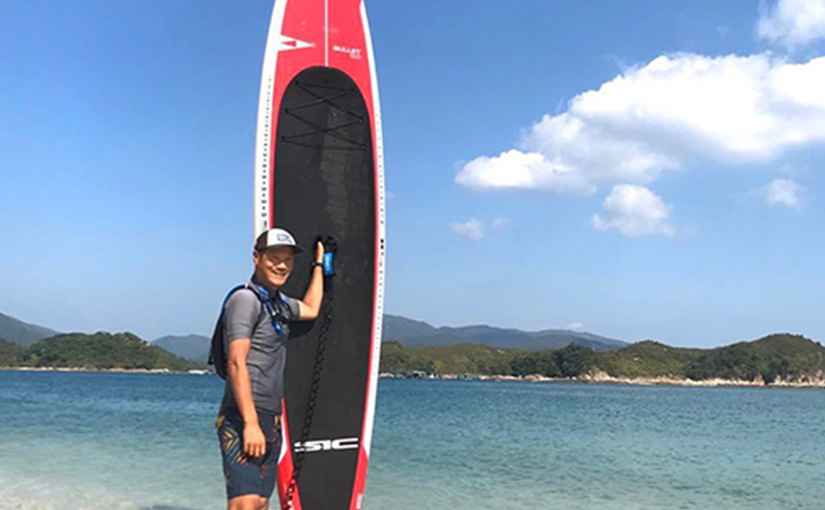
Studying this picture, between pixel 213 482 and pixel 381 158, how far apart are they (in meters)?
6.68

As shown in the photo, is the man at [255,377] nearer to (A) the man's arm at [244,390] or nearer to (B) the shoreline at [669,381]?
(A) the man's arm at [244,390]

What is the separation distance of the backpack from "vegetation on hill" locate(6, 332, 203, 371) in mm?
139709

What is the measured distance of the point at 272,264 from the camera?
10.3 ft

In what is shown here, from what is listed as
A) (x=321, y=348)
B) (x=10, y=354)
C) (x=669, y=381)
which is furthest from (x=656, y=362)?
(x=321, y=348)

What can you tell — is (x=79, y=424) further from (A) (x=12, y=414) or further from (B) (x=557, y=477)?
(B) (x=557, y=477)

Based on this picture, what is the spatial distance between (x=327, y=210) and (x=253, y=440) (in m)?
2.34

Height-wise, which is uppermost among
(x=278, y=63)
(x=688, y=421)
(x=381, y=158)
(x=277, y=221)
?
(x=278, y=63)

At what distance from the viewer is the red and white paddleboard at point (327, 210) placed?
16.0 ft

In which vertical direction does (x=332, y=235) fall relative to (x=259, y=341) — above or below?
above

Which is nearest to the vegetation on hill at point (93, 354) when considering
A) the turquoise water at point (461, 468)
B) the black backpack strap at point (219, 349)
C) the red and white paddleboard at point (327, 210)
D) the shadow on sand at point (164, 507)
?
the turquoise water at point (461, 468)

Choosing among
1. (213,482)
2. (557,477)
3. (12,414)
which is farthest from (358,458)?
(12,414)

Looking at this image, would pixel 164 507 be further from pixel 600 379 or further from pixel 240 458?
pixel 600 379

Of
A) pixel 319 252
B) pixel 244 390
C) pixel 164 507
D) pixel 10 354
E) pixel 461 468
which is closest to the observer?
pixel 244 390

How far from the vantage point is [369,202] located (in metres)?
5.25
